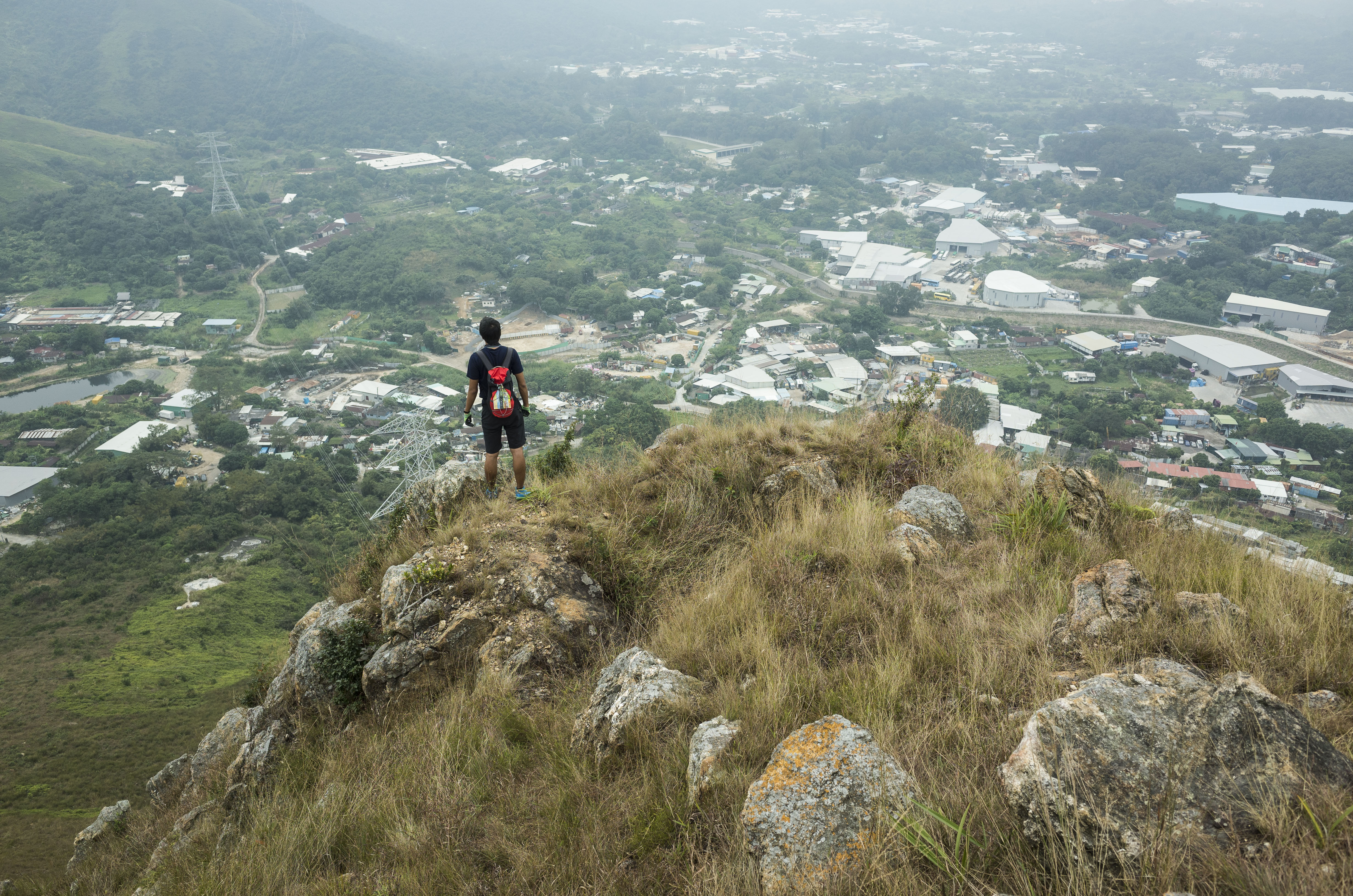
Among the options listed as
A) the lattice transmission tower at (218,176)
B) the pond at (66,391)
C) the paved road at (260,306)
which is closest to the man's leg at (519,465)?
the pond at (66,391)

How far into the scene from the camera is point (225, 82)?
83.8m

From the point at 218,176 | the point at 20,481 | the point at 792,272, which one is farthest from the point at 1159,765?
the point at 218,176

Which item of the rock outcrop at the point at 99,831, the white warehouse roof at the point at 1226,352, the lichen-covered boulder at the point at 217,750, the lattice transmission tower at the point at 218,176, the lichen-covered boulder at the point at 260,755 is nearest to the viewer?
the lichen-covered boulder at the point at 260,755

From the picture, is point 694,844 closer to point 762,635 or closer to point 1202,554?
point 762,635

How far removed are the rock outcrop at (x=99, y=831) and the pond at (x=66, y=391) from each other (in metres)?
31.5

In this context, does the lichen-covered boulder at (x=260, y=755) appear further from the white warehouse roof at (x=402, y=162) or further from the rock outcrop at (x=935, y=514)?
the white warehouse roof at (x=402, y=162)

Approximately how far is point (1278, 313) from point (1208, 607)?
144 feet

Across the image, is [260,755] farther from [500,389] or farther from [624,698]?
[500,389]

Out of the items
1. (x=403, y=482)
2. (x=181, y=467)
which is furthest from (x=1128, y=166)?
(x=181, y=467)

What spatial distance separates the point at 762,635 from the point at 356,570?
152 inches

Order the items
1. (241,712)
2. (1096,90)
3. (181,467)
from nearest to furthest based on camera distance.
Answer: (241,712) → (181,467) → (1096,90)

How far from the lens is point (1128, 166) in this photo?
61156mm

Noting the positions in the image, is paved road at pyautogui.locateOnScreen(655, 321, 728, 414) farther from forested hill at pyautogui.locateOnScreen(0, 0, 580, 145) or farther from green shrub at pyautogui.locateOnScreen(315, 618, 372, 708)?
forested hill at pyautogui.locateOnScreen(0, 0, 580, 145)

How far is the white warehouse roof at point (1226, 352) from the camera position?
2884cm
